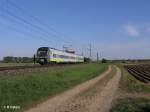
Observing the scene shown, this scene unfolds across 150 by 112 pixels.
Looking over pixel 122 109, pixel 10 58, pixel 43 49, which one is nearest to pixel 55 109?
pixel 122 109

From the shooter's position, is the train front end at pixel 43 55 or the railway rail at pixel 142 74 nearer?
the railway rail at pixel 142 74

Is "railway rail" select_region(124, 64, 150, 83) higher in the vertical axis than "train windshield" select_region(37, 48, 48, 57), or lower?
lower

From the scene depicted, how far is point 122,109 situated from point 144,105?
5.70 feet

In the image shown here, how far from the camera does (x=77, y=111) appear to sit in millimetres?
14492

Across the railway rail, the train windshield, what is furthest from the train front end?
the railway rail

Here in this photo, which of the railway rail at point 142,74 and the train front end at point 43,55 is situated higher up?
the train front end at point 43,55

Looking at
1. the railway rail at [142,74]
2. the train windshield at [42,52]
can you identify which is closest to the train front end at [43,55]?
the train windshield at [42,52]

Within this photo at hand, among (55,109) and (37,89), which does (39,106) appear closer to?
(55,109)

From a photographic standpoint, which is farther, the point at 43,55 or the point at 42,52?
the point at 42,52

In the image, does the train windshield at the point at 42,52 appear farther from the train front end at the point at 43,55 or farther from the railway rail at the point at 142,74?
the railway rail at the point at 142,74

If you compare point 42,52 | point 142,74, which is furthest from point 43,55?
point 142,74

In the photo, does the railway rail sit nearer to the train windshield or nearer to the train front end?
the train front end

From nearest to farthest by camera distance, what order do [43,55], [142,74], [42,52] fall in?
[43,55], [42,52], [142,74]

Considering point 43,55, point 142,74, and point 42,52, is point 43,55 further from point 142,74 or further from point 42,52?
point 142,74
